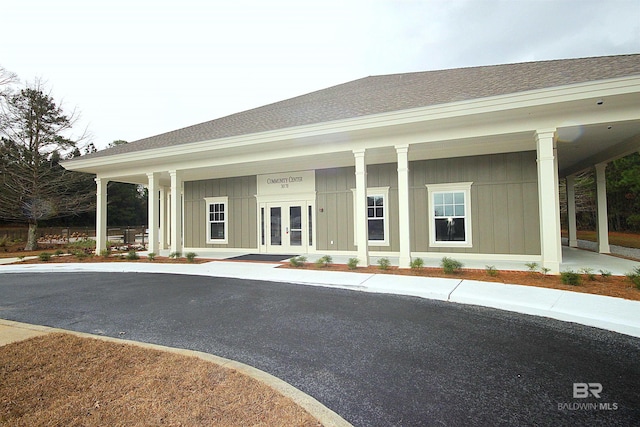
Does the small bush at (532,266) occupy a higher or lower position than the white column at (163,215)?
lower

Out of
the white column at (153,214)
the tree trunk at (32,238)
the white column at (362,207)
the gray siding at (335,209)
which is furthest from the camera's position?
the tree trunk at (32,238)

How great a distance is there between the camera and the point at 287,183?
13.2 m

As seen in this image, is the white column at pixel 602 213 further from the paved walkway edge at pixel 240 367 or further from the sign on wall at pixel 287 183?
the paved walkway edge at pixel 240 367

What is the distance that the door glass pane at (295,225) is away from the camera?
13.0 meters

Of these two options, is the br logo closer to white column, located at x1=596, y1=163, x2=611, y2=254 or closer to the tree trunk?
white column, located at x1=596, y1=163, x2=611, y2=254

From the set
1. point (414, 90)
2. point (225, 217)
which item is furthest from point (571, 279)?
point (225, 217)

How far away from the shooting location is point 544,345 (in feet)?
11.8

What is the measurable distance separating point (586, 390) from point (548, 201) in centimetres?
577

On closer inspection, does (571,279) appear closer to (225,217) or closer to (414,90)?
(414,90)

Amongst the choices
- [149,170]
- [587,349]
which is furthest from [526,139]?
[149,170]

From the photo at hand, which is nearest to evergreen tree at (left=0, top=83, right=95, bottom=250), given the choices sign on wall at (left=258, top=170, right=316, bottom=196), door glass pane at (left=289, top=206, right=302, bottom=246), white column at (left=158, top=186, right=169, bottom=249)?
white column at (left=158, top=186, right=169, bottom=249)

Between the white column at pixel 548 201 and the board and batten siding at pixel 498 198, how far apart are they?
2828 mm

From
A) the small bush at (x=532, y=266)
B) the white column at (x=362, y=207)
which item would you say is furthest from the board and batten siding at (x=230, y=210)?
the small bush at (x=532, y=266)

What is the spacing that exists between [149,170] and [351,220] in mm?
8682
